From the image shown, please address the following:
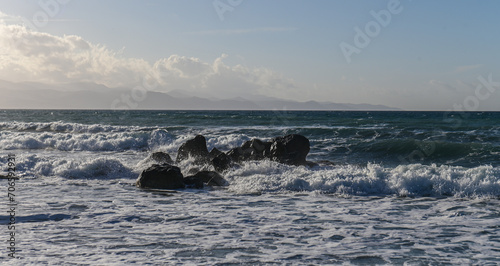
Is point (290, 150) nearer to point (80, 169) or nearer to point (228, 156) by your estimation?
point (228, 156)

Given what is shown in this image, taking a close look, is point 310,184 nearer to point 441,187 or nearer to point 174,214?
point 441,187

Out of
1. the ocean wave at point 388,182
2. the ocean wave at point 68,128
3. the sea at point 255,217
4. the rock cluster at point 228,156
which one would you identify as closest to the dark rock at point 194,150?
the rock cluster at point 228,156

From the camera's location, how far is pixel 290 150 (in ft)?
61.9

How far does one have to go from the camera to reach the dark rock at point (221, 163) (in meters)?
17.4

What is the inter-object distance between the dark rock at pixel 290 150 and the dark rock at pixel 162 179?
5402mm

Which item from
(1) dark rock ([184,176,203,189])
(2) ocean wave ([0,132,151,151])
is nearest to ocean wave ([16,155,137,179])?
(1) dark rock ([184,176,203,189])

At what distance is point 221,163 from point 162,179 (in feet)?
11.8

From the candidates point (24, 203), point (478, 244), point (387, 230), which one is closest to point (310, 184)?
point (387, 230)

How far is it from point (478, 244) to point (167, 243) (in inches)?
220

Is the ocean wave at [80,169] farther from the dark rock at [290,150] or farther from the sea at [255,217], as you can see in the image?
the dark rock at [290,150]

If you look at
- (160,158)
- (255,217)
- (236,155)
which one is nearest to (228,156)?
(236,155)

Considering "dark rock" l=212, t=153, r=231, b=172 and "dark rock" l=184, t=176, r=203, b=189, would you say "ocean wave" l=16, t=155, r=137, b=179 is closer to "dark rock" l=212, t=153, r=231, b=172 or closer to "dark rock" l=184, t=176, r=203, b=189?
"dark rock" l=212, t=153, r=231, b=172

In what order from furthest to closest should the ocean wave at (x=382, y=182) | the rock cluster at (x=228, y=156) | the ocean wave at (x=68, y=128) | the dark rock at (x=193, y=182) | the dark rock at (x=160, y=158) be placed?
the ocean wave at (x=68, y=128), the dark rock at (x=160, y=158), the rock cluster at (x=228, y=156), the dark rock at (x=193, y=182), the ocean wave at (x=382, y=182)

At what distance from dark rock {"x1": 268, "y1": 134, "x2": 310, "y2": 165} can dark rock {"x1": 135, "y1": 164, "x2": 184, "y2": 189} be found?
213 inches
